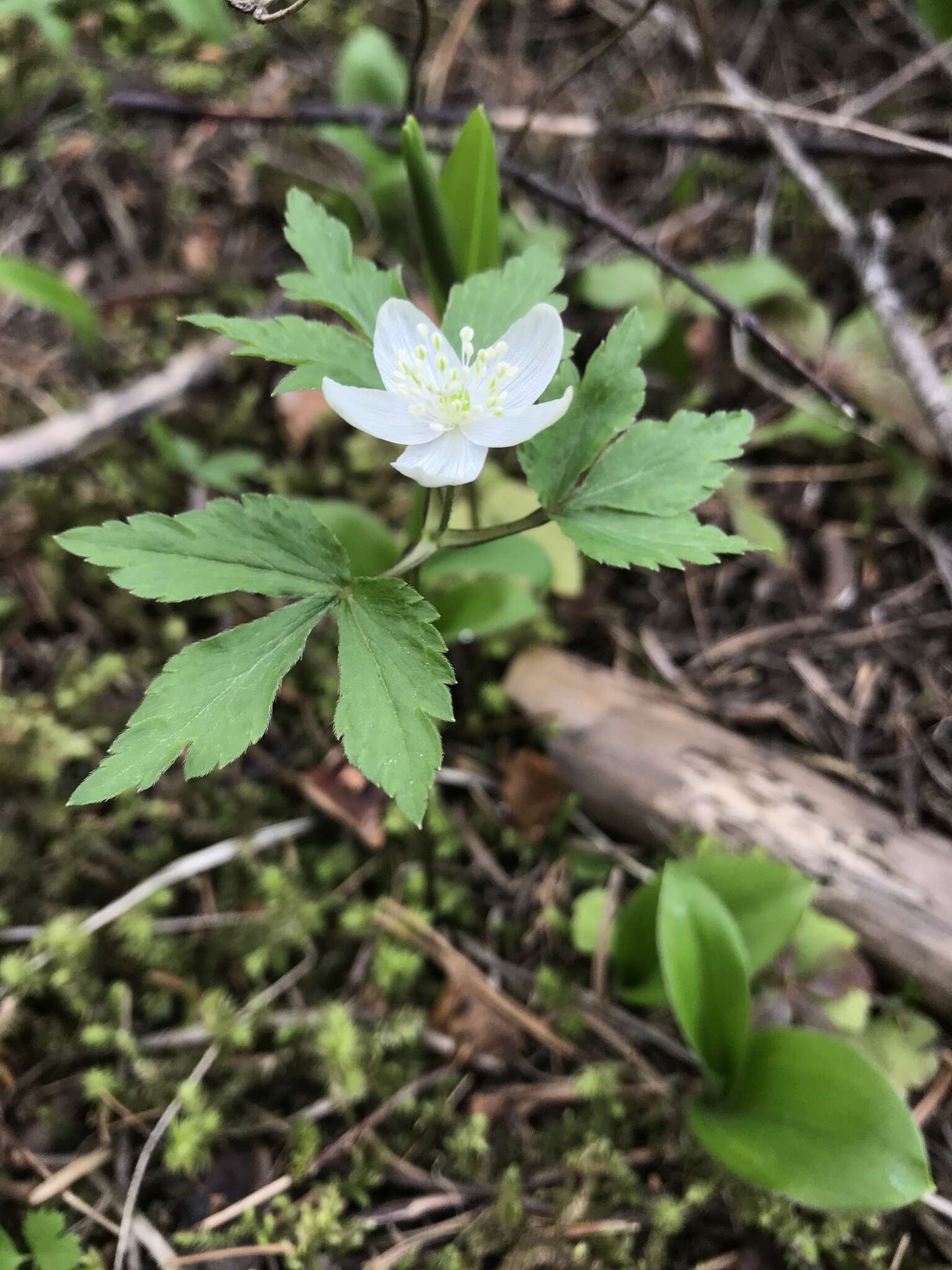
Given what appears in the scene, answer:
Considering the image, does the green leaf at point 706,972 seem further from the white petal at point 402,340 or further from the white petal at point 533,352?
the white petal at point 402,340

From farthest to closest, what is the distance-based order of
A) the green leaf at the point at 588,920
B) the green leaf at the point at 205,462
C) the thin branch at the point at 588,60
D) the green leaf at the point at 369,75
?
1. the green leaf at the point at 369,75
2. the green leaf at the point at 205,462
3. the thin branch at the point at 588,60
4. the green leaf at the point at 588,920

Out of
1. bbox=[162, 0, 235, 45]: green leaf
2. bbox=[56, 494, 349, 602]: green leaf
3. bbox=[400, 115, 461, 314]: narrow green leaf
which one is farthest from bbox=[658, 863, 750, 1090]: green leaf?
Answer: bbox=[162, 0, 235, 45]: green leaf

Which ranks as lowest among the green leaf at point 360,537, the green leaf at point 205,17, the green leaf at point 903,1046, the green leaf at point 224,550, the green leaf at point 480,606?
the green leaf at point 903,1046

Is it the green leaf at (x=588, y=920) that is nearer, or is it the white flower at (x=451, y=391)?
the white flower at (x=451, y=391)

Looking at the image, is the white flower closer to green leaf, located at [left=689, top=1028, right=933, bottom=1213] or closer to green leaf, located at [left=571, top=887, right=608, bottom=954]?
green leaf, located at [left=571, top=887, right=608, bottom=954]

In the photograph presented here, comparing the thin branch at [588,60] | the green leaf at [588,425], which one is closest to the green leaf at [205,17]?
the thin branch at [588,60]

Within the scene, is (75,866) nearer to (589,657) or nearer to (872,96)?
(589,657)
